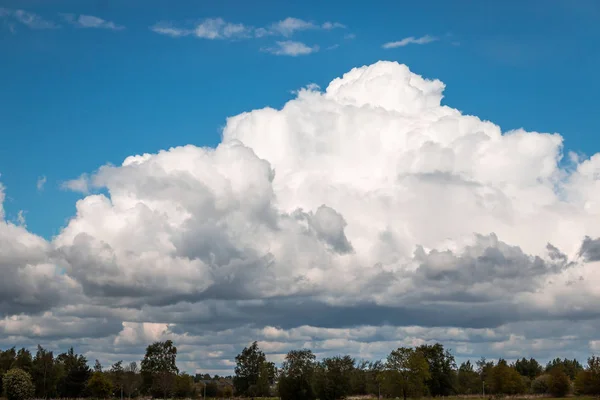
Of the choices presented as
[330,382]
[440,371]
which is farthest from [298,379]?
[440,371]

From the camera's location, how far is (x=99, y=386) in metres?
195

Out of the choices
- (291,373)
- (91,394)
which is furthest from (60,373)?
(291,373)

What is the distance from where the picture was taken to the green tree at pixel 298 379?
530 feet

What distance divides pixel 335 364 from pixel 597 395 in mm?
60435

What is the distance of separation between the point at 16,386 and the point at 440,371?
104 m

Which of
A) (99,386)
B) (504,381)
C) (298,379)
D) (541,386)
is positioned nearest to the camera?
(298,379)

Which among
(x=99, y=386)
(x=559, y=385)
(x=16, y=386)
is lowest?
(x=559, y=385)

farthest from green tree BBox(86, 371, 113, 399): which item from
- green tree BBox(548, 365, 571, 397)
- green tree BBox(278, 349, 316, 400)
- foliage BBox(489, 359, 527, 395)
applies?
green tree BBox(548, 365, 571, 397)

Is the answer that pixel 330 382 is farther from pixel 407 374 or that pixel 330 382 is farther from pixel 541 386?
pixel 541 386

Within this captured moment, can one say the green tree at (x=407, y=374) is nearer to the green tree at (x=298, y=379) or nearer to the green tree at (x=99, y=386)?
the green tree at (x=298, y=379)

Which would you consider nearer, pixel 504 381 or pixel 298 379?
pixel 298 379

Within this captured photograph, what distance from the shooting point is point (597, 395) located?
162625 mm

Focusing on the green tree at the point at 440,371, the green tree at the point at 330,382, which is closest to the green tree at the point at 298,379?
the green tree at the point at 330,382

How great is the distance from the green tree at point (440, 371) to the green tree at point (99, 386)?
83977mm
